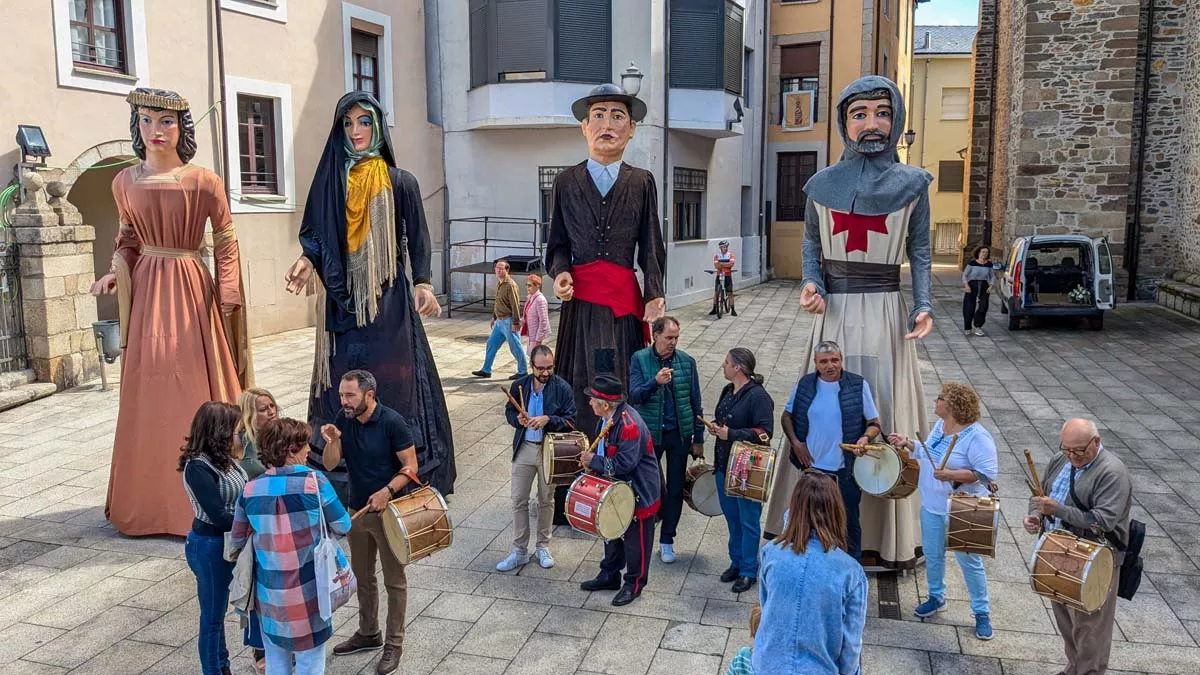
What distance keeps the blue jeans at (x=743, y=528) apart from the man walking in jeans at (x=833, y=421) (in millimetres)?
467

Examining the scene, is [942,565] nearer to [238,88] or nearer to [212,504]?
[212,504]

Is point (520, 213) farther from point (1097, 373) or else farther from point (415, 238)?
point (415, 238)

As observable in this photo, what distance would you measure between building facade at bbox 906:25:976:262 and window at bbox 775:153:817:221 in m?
15.4

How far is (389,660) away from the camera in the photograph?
4.40 metres

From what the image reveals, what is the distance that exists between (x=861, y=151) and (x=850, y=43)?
2191 centimetres

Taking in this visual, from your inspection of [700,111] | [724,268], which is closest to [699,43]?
[700,111]

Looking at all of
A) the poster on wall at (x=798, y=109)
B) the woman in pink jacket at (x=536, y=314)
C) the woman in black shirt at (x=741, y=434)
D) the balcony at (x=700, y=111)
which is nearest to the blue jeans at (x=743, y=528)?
the woman in black shirt at (x=741, y=434)

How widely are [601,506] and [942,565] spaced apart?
1819mm

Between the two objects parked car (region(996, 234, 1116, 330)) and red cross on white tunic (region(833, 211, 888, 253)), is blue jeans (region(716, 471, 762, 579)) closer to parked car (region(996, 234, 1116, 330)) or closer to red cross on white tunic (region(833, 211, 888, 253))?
red cross on white tunic (region(833, 211, 888, 253))

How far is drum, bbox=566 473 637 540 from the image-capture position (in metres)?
4.84

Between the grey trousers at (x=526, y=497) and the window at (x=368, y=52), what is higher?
the window at (x=368, y=52)

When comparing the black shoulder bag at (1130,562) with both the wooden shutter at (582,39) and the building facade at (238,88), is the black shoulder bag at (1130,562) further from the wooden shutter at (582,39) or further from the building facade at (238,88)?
the wooden shutter at (582,39)

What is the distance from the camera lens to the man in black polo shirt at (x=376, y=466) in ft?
14.3

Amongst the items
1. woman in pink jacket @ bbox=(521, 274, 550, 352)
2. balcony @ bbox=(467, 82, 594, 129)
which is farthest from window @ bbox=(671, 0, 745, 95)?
woman in pink jacket @ bbox=(521, 274, 550, 352)
